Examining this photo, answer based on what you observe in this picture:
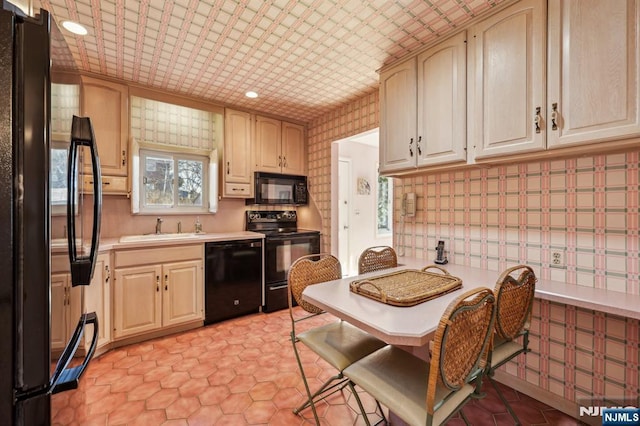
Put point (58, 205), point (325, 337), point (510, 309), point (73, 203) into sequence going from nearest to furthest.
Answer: point (58, 205) < point (73, 203) < point (510, 309) < point (325, 337)

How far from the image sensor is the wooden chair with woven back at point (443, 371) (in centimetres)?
91

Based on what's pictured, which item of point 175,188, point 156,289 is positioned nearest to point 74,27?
point 175,188

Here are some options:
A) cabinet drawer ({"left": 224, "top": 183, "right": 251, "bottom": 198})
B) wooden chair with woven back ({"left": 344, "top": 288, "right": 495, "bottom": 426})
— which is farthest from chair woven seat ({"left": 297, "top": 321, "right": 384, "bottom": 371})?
cabinet drawer ({"left": 224, "top": 183, "right": 251, "bottom": 198})

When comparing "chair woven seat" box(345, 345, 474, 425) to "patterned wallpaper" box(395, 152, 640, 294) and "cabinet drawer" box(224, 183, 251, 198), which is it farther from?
"cabinet drawer" box(224, 183, 251, 198)

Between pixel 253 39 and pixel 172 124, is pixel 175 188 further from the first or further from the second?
pixel 253 39

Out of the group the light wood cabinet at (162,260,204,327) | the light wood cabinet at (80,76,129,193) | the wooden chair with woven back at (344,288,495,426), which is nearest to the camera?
the wooden chair with woven back at (344,288,495,426)

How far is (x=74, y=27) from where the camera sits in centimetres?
191

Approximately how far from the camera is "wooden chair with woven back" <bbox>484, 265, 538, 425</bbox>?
121 centimetres

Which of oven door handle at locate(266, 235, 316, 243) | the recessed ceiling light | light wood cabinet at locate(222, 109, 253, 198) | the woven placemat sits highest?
the recessed ceiling light

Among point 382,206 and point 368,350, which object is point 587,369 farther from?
point 382,206

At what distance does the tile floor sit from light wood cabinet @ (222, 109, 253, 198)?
168cm

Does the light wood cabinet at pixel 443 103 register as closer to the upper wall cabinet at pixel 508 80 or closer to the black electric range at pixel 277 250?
the upper wall cabinet at pixel 508 80

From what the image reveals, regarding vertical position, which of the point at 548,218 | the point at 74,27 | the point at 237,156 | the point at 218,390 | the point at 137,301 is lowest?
the point at 218,390

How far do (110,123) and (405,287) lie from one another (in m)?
3.01
